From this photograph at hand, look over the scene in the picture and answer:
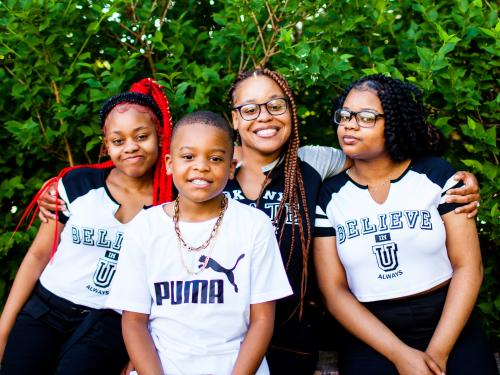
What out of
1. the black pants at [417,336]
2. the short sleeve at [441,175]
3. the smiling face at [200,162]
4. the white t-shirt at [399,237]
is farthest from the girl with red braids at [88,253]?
the short sleeve at [441,175]

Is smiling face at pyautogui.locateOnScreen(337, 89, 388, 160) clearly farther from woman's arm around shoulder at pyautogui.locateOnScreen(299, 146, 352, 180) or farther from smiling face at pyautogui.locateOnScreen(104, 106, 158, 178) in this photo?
smiling face at pyautogui.locateOnScreen(104, 106, 158, 178)

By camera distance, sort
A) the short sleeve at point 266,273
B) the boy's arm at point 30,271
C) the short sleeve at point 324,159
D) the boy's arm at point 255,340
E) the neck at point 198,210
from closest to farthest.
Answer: the boy's arm at point 255,340 → the short sleeve at point 266,273 → the neck at point 198,210 → the boy's arm at point 30,271 → the short sleeve at point 324,159

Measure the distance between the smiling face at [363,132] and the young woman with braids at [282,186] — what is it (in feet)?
0.91

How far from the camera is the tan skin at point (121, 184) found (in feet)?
11.0

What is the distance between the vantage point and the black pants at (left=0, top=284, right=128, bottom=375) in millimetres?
3105

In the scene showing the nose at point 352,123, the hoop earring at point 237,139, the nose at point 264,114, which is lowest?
the hoop earring at point 237,139

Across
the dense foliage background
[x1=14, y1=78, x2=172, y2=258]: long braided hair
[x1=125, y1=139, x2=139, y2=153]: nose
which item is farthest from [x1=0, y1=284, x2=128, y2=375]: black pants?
[x1=125, y1=139, x2=139, y2=153]: nose

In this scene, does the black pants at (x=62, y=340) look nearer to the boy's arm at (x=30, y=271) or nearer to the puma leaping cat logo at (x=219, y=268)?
the boy's arm at (x=30, y=271)

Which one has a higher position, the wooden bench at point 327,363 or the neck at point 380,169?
the neck at point 380,169

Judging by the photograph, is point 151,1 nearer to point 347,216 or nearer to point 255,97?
point 255,97

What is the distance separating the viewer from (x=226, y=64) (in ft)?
13.3

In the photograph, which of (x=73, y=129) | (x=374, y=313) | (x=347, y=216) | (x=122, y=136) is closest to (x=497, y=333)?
(x=374, y=313)

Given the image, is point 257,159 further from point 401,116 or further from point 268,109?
point 401,116

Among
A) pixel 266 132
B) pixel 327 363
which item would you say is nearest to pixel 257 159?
pixel 266 132
